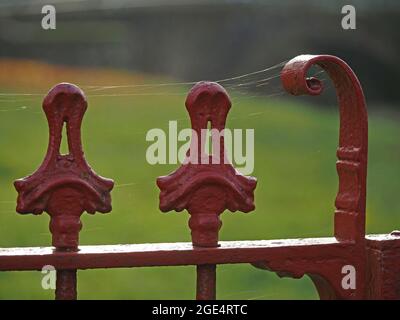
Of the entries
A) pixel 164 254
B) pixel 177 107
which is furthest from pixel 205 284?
pixel 177 107

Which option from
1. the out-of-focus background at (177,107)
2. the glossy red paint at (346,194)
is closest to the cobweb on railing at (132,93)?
the out-of-focus background at (177,107)

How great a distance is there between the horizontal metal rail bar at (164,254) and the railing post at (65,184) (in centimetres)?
2

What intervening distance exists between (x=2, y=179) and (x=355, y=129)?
10.9ft

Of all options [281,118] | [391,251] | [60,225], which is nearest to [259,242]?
[391,251]

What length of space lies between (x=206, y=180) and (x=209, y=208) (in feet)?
0.18

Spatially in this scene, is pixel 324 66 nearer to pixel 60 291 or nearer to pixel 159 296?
pixel 60 291

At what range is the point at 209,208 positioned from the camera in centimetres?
142

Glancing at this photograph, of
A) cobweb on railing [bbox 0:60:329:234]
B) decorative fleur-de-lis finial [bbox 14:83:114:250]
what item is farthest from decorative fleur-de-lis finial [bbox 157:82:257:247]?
cobweb on railing [bbox 0:60:329:234]

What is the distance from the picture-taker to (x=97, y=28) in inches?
186

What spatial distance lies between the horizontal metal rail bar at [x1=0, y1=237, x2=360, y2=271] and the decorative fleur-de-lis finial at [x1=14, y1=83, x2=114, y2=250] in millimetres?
Result: 32

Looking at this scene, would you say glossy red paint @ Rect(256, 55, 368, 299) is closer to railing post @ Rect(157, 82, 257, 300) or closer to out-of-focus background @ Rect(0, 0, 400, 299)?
railing post @ Rect(157, 82, 257, 300)

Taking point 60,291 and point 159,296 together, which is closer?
point 60,291

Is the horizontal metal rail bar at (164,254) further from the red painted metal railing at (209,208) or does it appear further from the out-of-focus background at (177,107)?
the out-of-focus background at (177,107)

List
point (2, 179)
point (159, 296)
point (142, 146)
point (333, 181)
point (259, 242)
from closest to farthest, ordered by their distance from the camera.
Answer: point (259, 242) < point (159, 296) < point (2, 179) < point (142, 146) < point (333, 181)
